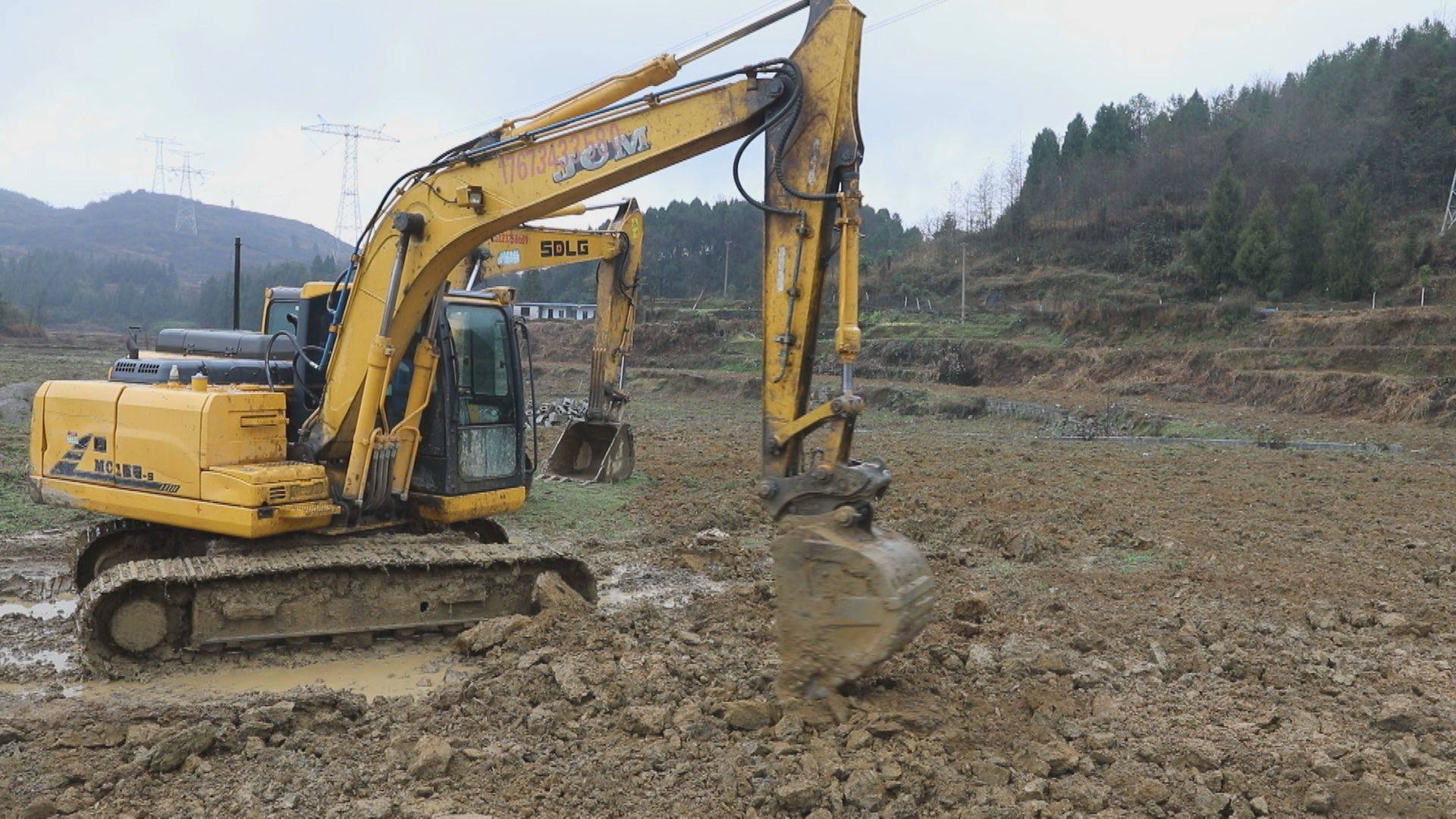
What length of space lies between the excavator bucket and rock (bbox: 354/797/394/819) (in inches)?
68.2

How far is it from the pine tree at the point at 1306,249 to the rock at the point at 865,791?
3847 centimetres

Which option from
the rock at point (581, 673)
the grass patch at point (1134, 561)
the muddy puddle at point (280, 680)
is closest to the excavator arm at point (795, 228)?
the rock at point (581, 673)

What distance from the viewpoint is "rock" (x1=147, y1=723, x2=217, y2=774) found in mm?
4570

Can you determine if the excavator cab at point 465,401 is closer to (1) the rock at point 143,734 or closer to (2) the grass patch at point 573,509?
(2) the grass patch at point 573,509

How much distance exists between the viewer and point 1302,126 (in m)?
51.1

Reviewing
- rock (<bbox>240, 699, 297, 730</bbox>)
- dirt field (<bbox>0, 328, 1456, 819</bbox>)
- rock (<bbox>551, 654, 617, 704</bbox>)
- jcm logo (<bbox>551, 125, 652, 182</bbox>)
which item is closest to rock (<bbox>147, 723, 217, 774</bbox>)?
dirt field (<bbox>0, 328, 1456, 819</bbox>)

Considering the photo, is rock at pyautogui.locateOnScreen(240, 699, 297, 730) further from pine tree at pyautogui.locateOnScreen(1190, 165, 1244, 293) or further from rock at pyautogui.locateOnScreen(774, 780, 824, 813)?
pine tree at pyautogui.locateOnScreen(1190, 165, 1244, 293)

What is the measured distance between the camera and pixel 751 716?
4863mm

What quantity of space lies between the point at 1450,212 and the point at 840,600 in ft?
145

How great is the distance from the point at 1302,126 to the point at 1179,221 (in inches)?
358

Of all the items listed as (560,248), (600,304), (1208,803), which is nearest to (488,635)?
(1208,803)

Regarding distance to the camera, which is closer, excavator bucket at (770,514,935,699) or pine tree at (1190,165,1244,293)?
excavator bucket at (770,514,935,699)

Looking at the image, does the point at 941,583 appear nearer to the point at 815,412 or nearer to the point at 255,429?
the point at 815,412

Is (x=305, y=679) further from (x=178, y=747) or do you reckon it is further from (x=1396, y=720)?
(x=1396, y=720)
